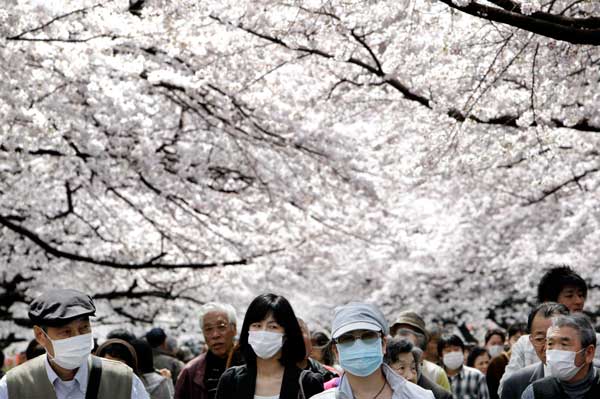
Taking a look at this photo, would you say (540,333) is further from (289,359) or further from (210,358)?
(210,358)

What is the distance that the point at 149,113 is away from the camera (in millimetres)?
11680

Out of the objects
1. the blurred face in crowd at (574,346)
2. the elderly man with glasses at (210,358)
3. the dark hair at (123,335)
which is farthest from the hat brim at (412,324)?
the blurred face in crowd at (574,346)

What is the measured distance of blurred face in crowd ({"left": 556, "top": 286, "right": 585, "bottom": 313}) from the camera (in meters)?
6.71

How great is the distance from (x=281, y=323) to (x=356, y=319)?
1.08 m

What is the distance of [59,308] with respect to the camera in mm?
4262

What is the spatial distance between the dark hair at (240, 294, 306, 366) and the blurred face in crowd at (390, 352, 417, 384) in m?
0.70

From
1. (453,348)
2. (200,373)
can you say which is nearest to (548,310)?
(200,373)

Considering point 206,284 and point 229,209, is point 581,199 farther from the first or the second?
point 206,284

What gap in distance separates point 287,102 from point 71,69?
3368 mm

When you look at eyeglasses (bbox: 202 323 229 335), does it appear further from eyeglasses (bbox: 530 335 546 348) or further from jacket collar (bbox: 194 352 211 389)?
eyeglasses (bbox: 530 335 546 348)

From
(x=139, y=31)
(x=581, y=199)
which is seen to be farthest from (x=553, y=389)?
(x=581, y=199)

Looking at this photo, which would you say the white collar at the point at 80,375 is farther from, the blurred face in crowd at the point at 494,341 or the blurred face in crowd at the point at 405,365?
the blurred face in crowd at the point at 494,341

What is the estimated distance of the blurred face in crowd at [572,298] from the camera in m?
6.71

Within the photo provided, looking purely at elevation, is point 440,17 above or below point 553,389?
above
